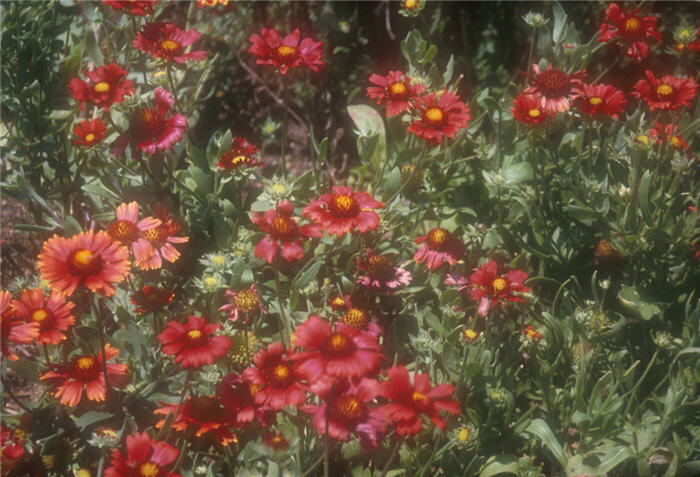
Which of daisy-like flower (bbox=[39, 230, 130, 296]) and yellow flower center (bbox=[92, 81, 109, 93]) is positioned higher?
yellow flower center (bbox=[92, 81, 109, 93])

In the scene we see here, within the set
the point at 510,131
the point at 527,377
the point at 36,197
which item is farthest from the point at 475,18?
the point at 36,197

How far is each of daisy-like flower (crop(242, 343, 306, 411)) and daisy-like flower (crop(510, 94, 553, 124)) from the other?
1.08m

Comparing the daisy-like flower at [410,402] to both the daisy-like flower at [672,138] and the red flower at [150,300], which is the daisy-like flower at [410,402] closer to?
the red flower at [150,300]

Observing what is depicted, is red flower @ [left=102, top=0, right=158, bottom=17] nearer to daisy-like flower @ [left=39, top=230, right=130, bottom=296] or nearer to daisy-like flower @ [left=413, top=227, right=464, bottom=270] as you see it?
daisy-like flower @ [left=39, top=230, right=130, bottom=296]

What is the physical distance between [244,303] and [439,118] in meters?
0.78

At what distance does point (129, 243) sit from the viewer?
1.93m

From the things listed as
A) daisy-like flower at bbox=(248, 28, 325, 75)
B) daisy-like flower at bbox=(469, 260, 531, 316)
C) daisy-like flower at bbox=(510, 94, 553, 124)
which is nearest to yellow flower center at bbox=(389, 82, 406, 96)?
daisy-like flower at bbox=(248, 28, 325, 75)

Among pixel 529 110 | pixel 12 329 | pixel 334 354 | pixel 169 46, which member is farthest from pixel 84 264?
pixel 529 110

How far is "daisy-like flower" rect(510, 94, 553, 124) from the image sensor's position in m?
2.15

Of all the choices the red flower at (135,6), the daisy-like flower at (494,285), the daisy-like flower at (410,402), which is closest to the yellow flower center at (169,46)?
the red flower at (135,6)

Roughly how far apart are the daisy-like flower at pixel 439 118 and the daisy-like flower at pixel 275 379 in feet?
2.58

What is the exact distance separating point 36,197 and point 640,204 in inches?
75.2

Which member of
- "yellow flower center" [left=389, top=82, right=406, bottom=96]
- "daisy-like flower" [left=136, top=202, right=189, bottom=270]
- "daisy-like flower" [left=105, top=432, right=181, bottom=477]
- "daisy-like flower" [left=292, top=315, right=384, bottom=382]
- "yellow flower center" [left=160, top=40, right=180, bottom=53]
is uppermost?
"yellow flower center" [left=160, top=40, right=180, bottom=53]

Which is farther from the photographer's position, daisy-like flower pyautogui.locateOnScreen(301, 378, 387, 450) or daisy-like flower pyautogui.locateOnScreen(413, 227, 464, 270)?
daisy-like flower pyautogui.locateOnScreen(413, 227, 464, 270)
